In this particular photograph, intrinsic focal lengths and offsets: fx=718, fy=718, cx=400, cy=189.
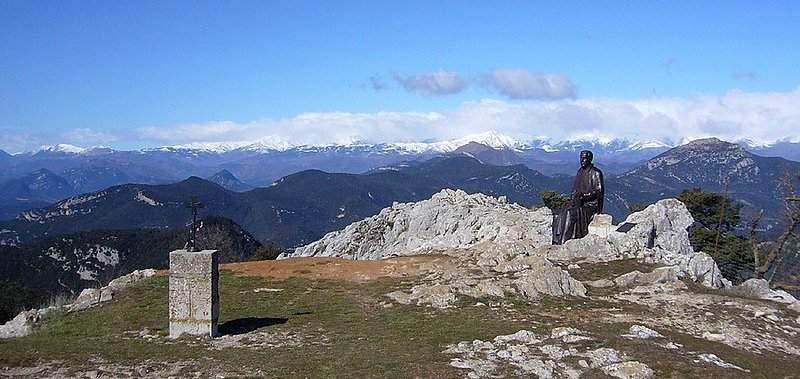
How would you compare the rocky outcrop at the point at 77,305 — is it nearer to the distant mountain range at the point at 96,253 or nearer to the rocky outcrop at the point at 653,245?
the rocky outcrop at the point at 653,245

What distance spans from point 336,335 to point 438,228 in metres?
28.9

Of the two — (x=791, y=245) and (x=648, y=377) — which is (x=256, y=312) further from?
(x=791, y=245)

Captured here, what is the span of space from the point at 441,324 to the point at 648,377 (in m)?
7.01

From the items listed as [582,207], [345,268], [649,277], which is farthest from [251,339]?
[582,207]

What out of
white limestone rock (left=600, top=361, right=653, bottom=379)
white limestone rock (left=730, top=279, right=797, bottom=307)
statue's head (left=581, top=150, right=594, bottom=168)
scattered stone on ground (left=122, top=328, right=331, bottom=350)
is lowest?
scattered stone on ground (left=122, top=328, right=331, bottom=350)

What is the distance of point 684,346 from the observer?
17.7m

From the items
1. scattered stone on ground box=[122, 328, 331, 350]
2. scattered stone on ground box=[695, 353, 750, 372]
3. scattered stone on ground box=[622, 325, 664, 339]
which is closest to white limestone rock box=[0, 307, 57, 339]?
scattered stone on ground box=[122, 328, 331, 350]

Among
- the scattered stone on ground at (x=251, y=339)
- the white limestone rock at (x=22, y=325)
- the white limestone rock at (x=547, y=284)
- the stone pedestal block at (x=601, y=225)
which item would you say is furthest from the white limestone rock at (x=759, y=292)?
the white limestone rock at (x=22, y=325)

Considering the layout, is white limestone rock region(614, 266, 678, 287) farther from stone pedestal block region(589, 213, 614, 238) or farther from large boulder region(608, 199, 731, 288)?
stone pedestal block region(589, 213, 614, 238)

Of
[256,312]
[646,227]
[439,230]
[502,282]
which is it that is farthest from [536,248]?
[256,312]

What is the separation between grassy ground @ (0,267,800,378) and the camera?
1591cm

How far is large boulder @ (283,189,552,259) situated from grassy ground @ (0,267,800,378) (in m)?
15.4

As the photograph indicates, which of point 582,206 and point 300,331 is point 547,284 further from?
point 582,206

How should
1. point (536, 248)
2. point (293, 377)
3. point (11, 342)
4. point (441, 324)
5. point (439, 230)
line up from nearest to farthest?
point (293, 377) < point (11, 342) < point (441, 324) < point (536, 248) < point (439, 230)
